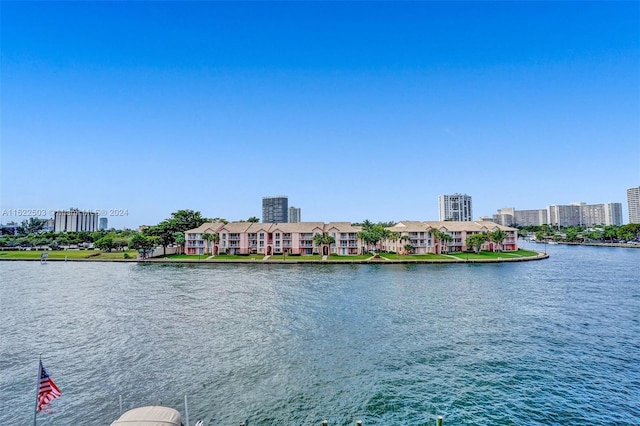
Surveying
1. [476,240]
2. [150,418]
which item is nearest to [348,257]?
[476,240]

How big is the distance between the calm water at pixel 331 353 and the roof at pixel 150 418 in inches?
166

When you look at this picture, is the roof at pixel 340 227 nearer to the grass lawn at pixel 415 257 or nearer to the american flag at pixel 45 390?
the grass lawn at pixel 415 257

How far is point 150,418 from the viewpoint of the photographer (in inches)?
490

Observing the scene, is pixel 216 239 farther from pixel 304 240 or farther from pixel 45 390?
pixel 45 390

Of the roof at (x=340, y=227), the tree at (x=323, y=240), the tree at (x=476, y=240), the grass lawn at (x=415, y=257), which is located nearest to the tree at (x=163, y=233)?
the tree at (x=323, y=240)

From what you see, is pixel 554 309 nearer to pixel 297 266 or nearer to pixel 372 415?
pixel 372 415

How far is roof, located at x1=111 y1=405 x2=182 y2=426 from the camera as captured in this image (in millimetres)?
12156

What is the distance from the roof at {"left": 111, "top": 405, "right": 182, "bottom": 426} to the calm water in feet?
13.8

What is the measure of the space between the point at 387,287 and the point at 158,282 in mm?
37740

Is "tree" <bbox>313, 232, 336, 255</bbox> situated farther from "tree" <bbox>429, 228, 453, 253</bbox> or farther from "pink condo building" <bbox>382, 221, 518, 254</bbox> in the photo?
"tree" <bbox>429, 228, 453, 253</bbox>

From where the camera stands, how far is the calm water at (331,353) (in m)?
17.8

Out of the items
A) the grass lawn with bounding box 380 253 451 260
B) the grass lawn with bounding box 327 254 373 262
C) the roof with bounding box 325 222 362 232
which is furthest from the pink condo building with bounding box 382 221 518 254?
the roof with bounding box 325 222 362 232

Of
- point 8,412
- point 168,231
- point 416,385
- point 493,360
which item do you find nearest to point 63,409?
point 8,412

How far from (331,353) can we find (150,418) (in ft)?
48.7
